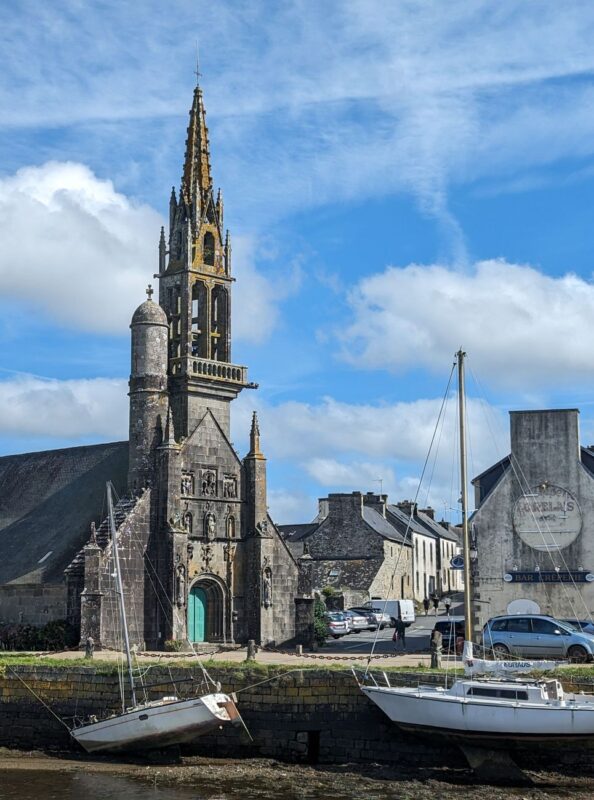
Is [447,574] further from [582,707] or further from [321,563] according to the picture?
[582,707]

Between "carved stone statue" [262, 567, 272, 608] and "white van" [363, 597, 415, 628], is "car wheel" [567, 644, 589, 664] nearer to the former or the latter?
"carved stone statue" [262, 567, 272, 608]

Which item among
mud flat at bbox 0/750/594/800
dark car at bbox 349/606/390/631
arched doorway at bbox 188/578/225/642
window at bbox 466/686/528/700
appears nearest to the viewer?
mud flat at bbox 0/750/594/800

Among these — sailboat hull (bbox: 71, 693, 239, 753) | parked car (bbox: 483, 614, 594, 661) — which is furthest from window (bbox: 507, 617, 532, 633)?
sailboat hull (bbox: 71, 693, 239, 753)

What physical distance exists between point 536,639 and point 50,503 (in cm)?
2190

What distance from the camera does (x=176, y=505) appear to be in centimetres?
4134

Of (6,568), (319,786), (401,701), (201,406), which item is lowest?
(319,786)

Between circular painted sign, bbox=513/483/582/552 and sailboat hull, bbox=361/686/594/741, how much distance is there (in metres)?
13.0

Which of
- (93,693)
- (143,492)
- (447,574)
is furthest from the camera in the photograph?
(447,574)

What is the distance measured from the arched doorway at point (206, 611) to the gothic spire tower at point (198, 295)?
5736 millimetres

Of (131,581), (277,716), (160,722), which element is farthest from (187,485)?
(160,722)

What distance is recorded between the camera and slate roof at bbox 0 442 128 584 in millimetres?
41625

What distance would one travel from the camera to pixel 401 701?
79.8ft

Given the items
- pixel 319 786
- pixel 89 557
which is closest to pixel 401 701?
pixel 319 786

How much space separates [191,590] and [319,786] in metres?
19.1
